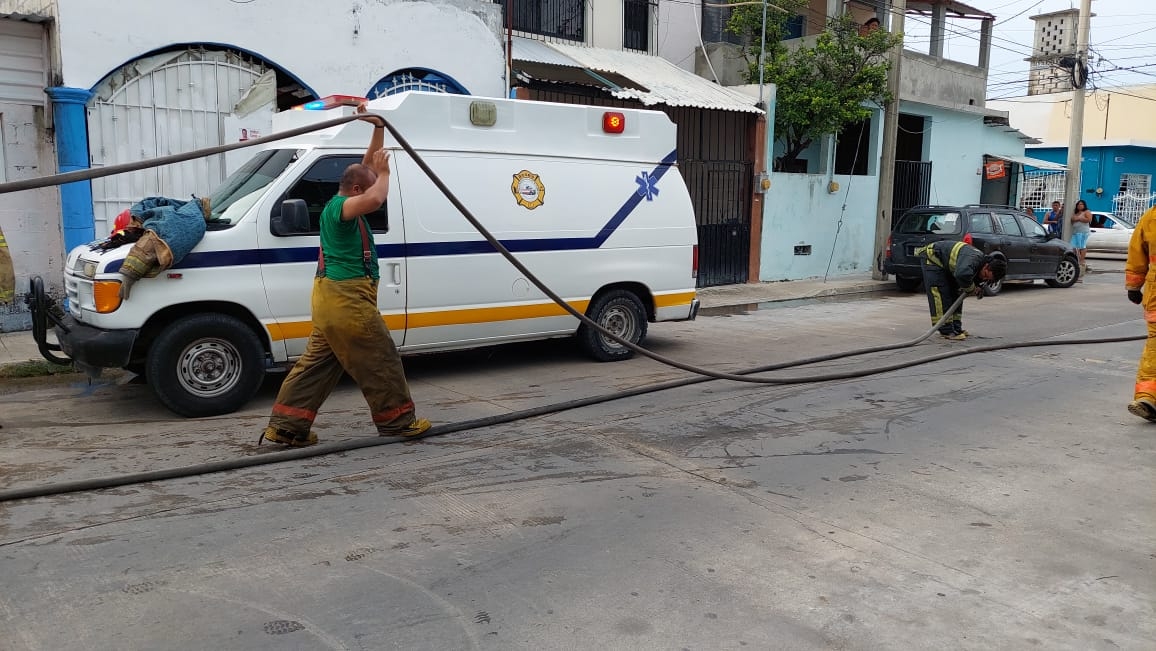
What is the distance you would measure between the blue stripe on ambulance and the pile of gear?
132 millimetres

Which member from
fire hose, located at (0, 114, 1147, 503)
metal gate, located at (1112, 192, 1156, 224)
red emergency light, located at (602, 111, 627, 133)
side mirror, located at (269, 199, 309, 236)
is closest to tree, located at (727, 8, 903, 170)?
fire hose, located at (0, 114, 1147, 503)

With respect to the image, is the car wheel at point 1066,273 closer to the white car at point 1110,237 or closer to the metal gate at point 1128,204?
the white car at point 1110,237

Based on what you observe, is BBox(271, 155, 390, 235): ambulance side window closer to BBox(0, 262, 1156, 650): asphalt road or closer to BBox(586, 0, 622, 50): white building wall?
BBox(0, 262, 1156, 650): asphalt road

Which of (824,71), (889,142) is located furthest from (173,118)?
(889,142)

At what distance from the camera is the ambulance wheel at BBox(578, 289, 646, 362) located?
8938 millimetres

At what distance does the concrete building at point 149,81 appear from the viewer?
380 inches

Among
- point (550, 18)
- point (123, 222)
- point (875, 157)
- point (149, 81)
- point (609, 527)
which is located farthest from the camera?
point (875, 157)

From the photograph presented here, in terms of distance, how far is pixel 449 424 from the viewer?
20.7 ft

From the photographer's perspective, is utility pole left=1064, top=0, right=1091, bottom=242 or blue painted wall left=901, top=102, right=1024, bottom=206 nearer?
utility pole left=1064, top=0, right=1091, bottom=242

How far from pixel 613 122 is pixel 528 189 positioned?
49.5 inches

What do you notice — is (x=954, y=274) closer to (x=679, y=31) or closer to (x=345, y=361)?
(x=345, y=361)

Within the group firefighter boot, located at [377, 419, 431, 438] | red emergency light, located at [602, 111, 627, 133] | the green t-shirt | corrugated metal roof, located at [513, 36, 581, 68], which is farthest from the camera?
corrugated metal roof, located at [513, 36, 581, 68]

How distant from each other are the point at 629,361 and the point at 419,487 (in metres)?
4.36

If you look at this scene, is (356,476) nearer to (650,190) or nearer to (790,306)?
(650,190)
